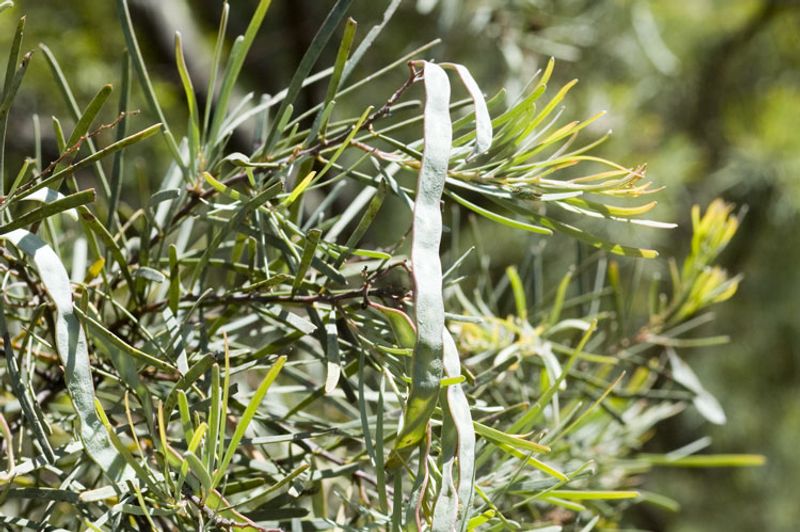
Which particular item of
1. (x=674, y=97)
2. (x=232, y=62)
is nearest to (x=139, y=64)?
(x=232, y=62)

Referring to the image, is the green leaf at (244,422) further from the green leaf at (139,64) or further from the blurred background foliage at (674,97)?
the blurred background foliage at (674,97)

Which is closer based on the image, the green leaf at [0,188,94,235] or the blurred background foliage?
the green leaf at [0,188,94,235]

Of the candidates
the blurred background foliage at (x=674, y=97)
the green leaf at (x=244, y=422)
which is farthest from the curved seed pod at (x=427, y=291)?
the blurred background foliage at (x=674, y=97)

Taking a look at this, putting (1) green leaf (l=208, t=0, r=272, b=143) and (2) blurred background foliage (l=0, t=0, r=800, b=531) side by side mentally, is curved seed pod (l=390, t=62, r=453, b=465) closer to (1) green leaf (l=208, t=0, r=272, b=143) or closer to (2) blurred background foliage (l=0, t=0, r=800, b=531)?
(1) green leaf (l=208, t=0, r=272, b=143)

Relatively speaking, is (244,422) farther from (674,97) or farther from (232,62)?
(674,97)

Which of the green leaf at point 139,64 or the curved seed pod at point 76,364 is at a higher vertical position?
the green leaf at point 139,64

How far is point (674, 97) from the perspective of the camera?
3.82 feet

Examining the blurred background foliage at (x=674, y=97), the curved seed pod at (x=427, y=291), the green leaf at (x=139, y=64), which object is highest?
the green leaf at (x=139, y=64)

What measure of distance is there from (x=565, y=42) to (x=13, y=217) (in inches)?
26.3

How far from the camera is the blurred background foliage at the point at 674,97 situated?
0.69m

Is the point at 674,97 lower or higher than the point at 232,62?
lower

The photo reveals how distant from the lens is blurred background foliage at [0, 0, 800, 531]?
0.69 metres

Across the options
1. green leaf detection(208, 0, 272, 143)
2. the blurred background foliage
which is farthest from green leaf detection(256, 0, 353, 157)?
the blurred background foliage

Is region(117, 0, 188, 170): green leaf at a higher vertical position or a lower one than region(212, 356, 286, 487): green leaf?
higher
